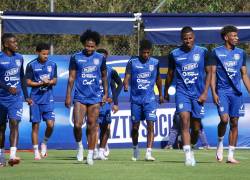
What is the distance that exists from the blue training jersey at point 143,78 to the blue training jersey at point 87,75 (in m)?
2.11

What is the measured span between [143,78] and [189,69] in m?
2.61

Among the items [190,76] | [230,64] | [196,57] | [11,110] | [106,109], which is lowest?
[106,109]

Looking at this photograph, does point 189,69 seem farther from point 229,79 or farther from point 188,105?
point 229,79

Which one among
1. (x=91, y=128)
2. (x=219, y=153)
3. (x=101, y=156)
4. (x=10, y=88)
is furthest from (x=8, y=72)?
(x=219, y=153)

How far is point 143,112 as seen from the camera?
60.8 ft

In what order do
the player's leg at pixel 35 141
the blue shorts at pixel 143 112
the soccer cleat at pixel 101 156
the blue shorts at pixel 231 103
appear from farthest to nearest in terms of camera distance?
the player's leg at pixel 35 141
the soccer cleat at pixel 101 156
the blue shorts at pixel 143 112
the blue shorts at pixel 231 103

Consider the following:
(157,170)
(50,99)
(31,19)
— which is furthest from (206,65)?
(31,19)

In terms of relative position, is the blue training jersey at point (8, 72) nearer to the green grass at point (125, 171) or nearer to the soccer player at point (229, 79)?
the green grass at point (125, 171)

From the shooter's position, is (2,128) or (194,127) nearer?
(194,127)

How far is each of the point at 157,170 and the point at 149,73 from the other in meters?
4.21

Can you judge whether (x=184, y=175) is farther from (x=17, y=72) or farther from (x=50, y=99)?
(x=50, y=99)

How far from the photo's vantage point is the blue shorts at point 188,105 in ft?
52.6

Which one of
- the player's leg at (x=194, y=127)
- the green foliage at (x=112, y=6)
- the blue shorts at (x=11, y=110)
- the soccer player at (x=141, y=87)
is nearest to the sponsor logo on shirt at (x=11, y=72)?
the blue shorts at (x=11, y=110)

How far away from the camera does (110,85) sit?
64.2 feet
